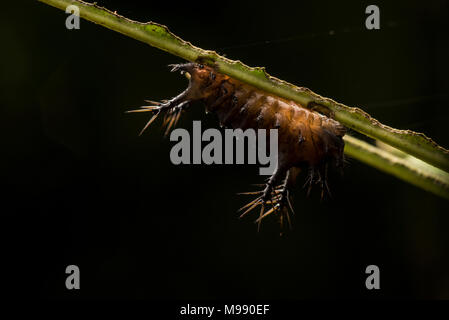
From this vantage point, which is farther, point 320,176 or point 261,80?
point 320,176

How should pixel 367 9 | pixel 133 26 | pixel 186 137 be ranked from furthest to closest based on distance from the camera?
pixel 367 9, pixel 186 137, pixel 133 26

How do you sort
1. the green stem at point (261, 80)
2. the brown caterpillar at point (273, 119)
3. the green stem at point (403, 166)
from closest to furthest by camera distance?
the green stem at point (261, 80) → the brown caterpillar at point (273, 119) → the green stem at point (403, 166)

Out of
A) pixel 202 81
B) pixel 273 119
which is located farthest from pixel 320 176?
pixel 202 81

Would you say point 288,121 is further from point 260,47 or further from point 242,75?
point 260,47

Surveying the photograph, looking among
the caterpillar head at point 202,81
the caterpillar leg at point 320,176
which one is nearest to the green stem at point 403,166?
the caterpillar leg at point 320,176

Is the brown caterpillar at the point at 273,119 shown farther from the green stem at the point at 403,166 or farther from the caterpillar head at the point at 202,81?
the green stem at the point at 403,166

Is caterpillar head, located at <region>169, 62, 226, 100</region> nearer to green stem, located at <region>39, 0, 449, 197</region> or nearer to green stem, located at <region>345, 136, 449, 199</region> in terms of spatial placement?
green stem, located at <region>39, 0, 449, 197</region>

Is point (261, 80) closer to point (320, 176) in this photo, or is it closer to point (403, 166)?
point (320, 176)

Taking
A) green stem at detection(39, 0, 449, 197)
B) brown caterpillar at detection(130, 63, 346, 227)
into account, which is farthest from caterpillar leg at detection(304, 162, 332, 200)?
green stem at detection(39, 0, 449, 197)

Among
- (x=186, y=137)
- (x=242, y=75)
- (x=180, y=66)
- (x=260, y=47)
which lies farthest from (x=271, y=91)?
(x=260, y=47)
